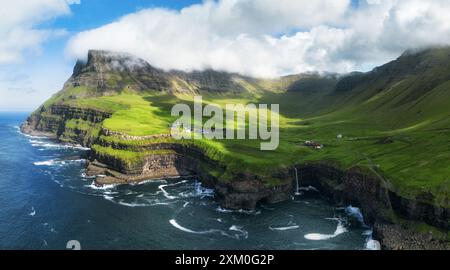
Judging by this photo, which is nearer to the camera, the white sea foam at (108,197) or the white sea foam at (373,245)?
the white sea foam at (373,245)

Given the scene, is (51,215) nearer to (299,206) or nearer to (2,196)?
(2,196)

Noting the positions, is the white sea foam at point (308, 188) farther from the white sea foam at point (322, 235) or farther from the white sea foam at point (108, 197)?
the white sea foam at point (108, 197)

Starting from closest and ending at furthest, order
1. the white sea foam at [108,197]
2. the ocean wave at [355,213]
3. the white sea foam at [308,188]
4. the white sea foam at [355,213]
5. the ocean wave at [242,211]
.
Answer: the ocean wave at [355,213], the white sea foam at [355,213], the ocean wave at [242,211], the white sea foam at [108,197], the white sea foam at [308,188]

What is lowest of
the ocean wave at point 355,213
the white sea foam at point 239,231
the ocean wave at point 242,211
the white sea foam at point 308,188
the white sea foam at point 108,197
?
the white sea foam at point 239,231

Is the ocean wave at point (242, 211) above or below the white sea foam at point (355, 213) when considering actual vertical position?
below

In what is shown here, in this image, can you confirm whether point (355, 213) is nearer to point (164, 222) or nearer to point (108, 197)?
point (164, 222)

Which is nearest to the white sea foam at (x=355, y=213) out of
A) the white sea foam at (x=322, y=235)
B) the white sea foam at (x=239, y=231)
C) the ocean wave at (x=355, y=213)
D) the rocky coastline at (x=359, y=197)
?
the ocean wave at (x=355, y=213)

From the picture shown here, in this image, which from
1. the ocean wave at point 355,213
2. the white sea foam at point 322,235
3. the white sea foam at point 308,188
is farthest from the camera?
the white sea foam at point 308,188

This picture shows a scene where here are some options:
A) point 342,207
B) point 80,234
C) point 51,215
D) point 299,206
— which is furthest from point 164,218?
point 342,207

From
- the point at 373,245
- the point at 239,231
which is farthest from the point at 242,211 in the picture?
the point at 373,245
